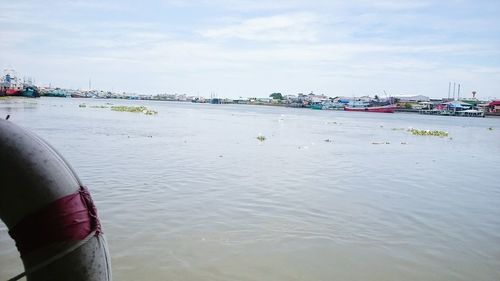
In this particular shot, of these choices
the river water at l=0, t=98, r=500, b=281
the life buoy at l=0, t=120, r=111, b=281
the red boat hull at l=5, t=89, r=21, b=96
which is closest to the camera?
the life buoy at l=0, t=120, r=111, b=281

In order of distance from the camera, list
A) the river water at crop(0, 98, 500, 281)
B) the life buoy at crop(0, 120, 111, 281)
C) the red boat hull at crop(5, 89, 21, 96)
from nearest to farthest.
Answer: the life buoy at crop(0, 120, 111, 281)
the river water at crop(0, 98, 500, 281)
the red boat hull at crop(5, 89, 21, 96)

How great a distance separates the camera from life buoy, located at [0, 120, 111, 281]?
3.17 m

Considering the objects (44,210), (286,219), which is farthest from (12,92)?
(44,210)

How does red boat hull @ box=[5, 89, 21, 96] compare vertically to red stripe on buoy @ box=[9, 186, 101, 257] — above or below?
above

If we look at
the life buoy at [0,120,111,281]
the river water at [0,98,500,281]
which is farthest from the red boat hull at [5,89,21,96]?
the life buoy at [0,120,111,281]

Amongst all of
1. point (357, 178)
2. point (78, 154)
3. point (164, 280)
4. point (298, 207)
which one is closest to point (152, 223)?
point (164, 280)

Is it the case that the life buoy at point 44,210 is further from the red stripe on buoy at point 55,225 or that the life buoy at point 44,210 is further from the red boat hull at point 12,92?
the red boat hull at point 12,92

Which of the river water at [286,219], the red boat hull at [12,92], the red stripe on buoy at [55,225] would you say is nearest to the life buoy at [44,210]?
the red stripe on buoy at [55,225]

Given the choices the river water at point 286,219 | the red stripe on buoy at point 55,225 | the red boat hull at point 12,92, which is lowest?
Result: the river water at point 286,219

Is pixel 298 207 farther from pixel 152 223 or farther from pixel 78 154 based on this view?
pixel 78 154

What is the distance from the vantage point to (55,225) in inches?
126

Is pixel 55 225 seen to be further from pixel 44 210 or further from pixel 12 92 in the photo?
pixel 12 92

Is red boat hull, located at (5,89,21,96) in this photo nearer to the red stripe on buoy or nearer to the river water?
the river water

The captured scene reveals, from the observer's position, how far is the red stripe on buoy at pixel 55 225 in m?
3.19
